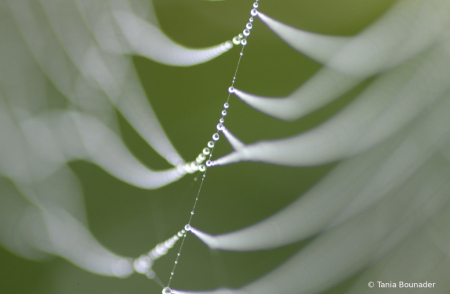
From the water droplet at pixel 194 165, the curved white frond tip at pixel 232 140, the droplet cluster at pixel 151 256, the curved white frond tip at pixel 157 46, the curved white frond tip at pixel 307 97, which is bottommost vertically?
the droplet cluster at pixel 151 256

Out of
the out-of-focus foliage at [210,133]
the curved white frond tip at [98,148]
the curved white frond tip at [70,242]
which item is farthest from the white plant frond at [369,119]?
the curved white frond tip at [70,242]

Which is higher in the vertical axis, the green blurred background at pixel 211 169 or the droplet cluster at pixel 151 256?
the green blurred background at pixel 211 169

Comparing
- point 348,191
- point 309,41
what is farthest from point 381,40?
point 348,191

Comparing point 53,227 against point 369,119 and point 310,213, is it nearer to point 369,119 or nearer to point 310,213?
point 310,213

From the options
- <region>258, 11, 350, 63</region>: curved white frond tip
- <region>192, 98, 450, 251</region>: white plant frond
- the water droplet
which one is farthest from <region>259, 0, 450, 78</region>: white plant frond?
the water droplet

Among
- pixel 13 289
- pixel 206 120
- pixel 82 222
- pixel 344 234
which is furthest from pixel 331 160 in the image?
pixel 13 289

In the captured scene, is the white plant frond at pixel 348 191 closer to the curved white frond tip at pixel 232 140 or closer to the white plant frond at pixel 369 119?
the white plant frond at pixel 369 119
